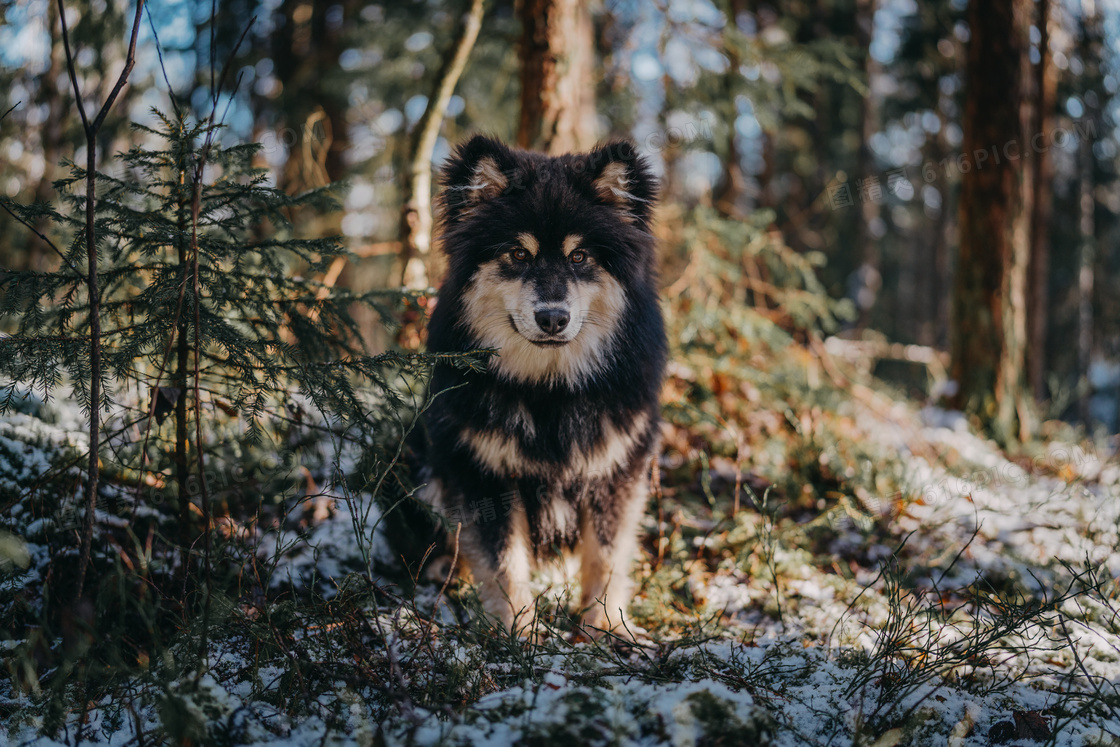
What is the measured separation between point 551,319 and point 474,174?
97cm

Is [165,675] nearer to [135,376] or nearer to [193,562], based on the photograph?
[193,562]

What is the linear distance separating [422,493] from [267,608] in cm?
147

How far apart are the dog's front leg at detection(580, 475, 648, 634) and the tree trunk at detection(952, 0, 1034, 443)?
5.40 meters

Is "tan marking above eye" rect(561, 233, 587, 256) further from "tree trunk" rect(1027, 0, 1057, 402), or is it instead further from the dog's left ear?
"tree trunk" rect(1027, 0, 1057, 402)

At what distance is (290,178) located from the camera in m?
7.18

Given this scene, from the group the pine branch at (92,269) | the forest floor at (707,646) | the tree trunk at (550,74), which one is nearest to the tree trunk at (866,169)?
the forest floor at (707,646)

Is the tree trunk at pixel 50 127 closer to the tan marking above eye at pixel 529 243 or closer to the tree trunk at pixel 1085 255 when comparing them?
the tan marking above eye at pixel 529 243

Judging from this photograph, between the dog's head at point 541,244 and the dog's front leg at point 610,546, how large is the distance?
749 millimetres

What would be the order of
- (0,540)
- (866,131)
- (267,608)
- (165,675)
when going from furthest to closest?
(866,131)
(267,608)
(165,675)
(0,540)

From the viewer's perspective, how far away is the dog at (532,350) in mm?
3049

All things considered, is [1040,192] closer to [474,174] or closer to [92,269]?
[474,174]

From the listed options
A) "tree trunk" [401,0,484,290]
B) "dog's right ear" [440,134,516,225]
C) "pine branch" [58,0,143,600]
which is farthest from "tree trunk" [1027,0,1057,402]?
"pine branch" [58,0,143,600]

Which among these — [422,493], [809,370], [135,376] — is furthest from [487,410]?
[809,370]

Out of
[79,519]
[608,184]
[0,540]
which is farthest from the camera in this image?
[608,184]
